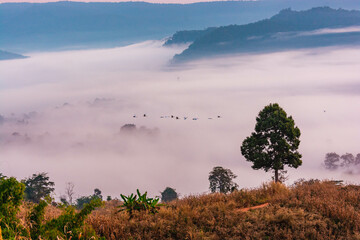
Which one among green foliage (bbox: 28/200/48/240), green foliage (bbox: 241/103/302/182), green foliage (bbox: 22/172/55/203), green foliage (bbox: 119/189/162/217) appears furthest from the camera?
green foliage (bbox: 22/172/55/203)

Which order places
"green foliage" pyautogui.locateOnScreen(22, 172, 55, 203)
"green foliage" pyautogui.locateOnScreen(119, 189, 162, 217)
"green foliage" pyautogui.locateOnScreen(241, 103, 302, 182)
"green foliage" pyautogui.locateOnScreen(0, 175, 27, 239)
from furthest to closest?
"green foliage" pyautogui.locateOnScreen(22, 172, 55, 203), "green foliage" pyautogui.locateOnScreen(241, 103, 302, 182), "green foliage" pyautogui.locateOnScreen(119, 189, 162, 217), "green foliage" pyautogui.locateOnScreen(0, 175, 27, 239)

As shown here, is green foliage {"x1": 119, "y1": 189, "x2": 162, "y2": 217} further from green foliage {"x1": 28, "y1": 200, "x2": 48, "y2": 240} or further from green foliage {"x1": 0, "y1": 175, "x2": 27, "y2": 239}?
green foliage {"x1": 0, "y1": 175, "x2": 27, "y2": 239}

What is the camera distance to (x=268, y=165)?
3831 cm

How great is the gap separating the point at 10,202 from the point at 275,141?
32.1 metres

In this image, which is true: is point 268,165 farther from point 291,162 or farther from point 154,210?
point 154,210

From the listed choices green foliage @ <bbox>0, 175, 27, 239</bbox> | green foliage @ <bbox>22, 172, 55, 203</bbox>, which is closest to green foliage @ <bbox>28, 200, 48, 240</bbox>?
green foliage @ <bbox>0, 175, 27, 239</bbox>

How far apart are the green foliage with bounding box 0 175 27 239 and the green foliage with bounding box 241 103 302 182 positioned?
31.6m

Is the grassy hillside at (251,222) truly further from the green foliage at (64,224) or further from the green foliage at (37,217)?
the green foliage at (37,217)

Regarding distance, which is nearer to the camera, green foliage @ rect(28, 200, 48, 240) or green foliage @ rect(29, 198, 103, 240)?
green foliage @ rect(29, 198, 103, 240)

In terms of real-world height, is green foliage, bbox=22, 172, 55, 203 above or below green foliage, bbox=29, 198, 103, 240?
above

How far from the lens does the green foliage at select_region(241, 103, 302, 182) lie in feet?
123

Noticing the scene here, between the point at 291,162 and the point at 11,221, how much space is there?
1324 inches

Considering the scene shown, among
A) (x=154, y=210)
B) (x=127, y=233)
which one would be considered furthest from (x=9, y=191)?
(x=154, y=210)

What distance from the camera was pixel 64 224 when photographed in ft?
29.6
